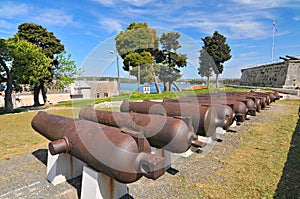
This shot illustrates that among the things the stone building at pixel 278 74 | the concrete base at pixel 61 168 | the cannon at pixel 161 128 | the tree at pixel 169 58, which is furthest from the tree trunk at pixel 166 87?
the stone building at pixel 278 74

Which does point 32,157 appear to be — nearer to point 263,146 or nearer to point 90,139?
point 90,139

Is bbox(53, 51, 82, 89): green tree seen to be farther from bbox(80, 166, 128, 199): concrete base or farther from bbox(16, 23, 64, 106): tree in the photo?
bbox(80, 166, 128, 199): concrete base

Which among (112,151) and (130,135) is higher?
(130,135)

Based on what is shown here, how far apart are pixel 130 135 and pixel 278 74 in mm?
29671

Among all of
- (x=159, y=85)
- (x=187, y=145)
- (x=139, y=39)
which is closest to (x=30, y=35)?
(x=159, y=85)

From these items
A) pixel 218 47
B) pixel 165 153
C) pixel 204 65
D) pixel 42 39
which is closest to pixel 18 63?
pixel 42 39

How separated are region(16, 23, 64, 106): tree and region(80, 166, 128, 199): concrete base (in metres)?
13.7

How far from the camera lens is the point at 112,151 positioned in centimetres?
191

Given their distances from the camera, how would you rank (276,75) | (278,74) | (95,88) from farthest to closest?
(276,75), (278,74), (95,88)

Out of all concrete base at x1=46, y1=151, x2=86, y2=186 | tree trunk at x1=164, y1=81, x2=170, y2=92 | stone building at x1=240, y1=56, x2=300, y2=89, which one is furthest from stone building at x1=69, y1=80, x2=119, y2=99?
stone building at x1=240, y1=56, x2=300, y2=89

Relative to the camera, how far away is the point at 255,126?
22.0 feet

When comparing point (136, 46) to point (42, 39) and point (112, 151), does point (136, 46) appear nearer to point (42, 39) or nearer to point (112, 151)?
point (112, 151)

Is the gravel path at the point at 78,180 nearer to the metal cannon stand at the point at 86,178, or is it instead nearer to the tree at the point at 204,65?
the metal cannon stand at the point at 86,178

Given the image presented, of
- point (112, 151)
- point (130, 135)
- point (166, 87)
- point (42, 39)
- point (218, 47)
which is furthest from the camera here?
point (218, 47)
